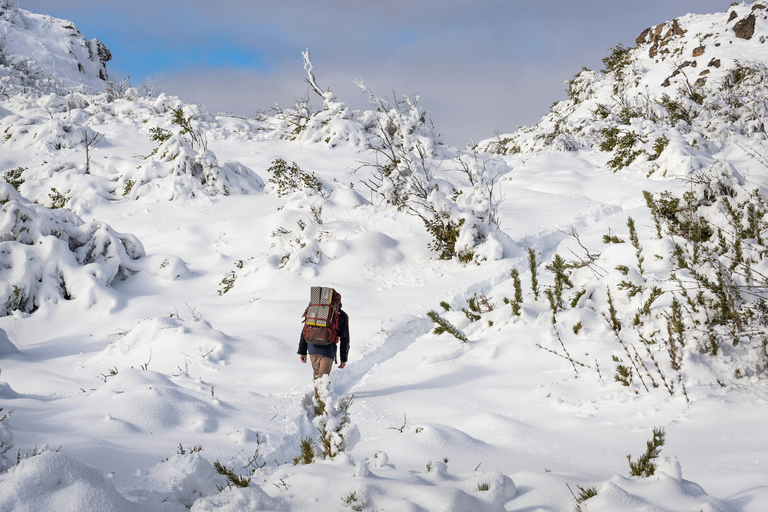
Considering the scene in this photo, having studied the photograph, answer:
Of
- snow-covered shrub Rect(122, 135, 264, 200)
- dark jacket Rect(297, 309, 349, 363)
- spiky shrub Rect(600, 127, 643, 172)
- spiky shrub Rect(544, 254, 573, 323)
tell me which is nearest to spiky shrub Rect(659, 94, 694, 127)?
spiky shrub Rect(600, 127, 643, 172)

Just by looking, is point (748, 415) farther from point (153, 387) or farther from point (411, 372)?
point (153, 387)

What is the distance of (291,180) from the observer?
14383 mm

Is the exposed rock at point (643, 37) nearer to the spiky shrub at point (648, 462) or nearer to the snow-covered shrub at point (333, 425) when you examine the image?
the spiky shrub at point (648, 462)

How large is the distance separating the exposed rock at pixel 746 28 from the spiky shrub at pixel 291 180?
27.4 m

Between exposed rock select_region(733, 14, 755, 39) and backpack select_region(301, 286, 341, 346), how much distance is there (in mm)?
32334

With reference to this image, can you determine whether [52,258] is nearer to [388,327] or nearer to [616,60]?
[388,327]

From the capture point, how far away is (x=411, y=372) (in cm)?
560

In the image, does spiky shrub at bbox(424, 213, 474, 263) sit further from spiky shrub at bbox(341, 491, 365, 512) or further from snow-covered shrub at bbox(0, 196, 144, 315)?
spiky shrub at bbox(341, 491, 365, 512)

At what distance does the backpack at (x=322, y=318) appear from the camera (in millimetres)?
4957

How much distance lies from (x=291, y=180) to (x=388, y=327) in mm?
8968

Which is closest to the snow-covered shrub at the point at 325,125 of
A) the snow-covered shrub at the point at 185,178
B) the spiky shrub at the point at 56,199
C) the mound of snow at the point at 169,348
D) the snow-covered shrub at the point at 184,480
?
the snow-covered shrub at the point at 185,178

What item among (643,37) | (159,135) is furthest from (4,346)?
(643,37)

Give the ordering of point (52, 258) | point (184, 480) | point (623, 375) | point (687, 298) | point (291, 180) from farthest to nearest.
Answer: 1. point (291, 180)
2. point (52, 258)
3. point (687, 298)
4. point (623, 375)
5. point (184, 480)

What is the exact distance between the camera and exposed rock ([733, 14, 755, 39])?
25.9 meters
